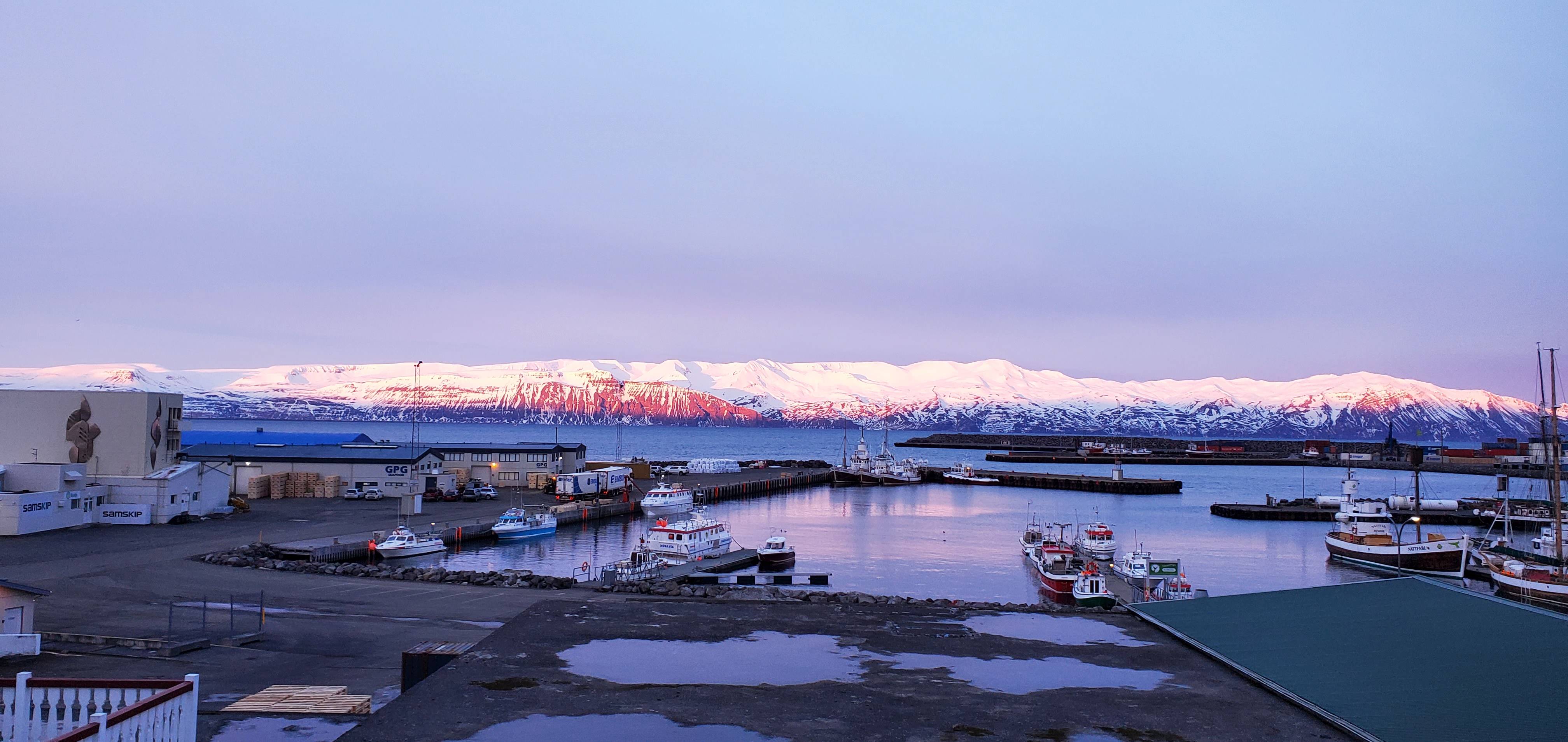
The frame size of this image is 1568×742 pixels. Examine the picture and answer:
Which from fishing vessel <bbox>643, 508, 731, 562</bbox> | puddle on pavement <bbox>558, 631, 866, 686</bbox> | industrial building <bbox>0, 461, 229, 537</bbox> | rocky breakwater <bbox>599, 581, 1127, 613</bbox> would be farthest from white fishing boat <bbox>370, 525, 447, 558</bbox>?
puddle on pavement <bbox>558, 631, 866, 686</bbox>

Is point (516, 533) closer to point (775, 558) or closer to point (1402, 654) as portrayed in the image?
point (775, 558)

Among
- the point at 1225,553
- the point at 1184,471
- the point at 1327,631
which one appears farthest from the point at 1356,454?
the point at 1327,631

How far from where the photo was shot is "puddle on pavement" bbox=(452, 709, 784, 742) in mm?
8836

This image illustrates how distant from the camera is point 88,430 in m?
43.4

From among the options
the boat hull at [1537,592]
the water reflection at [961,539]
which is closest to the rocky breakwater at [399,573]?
the water reflection at [961,539]

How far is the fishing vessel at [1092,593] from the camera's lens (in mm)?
34250

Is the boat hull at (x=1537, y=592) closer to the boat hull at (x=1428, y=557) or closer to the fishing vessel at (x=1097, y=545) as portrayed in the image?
the boat hull at (x=1428, y=557)

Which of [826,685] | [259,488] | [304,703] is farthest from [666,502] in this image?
[826,685]

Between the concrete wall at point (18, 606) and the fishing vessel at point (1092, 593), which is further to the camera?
the fishing vessel at point (1092, 593)

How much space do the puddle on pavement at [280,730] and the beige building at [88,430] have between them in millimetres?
38264

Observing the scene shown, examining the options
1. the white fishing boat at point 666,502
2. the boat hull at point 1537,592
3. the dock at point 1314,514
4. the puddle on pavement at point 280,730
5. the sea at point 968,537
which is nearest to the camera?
the puddle on pavement at point 280,730

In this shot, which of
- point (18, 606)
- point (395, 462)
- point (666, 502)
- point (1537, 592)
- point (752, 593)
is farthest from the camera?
point (666, 502)

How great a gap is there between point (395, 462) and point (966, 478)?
2950 inches

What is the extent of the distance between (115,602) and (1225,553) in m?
52.1
